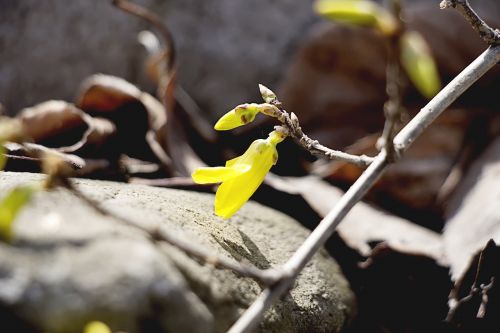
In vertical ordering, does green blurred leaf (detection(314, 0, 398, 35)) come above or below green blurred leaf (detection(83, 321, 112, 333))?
above

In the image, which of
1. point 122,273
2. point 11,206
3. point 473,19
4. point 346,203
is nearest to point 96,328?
point 122,273

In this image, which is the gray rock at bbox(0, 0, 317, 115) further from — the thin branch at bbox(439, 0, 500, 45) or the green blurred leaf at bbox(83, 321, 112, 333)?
the green blurred leaf at bbox(83, 321, 112, 333)

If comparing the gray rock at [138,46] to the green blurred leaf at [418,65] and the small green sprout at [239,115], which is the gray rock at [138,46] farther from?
the green blurred leaf at [418,65]

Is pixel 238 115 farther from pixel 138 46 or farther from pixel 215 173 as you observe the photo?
pixel 138 46

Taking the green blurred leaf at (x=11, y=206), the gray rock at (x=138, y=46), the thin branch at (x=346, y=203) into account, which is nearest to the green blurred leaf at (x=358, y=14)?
the thin branch at (x=346, y=203)

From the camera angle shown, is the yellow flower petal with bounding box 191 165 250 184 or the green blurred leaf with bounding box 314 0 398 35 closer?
the green blurred leaf with bounding box 314 0 398 35

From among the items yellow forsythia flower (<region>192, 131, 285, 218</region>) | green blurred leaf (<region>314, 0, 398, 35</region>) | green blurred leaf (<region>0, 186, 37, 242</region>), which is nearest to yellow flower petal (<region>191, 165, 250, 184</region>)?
yellow forsythia flower (<region>192, 131, 285, 218</region>)

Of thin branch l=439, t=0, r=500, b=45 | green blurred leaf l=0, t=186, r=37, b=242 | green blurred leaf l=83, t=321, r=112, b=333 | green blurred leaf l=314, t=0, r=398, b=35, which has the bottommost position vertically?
green blurred leaf l=83, t=321, r=112, b=333
